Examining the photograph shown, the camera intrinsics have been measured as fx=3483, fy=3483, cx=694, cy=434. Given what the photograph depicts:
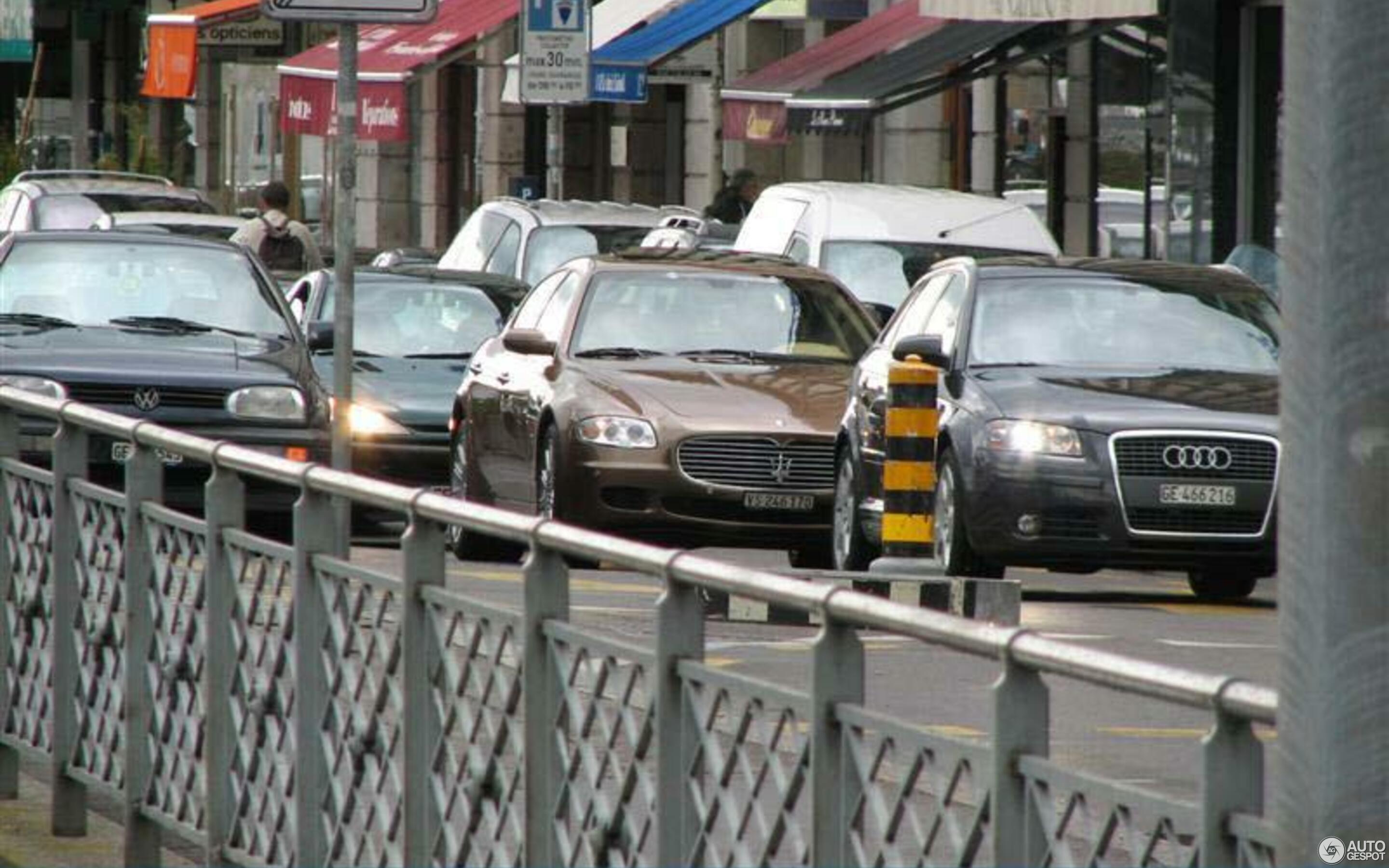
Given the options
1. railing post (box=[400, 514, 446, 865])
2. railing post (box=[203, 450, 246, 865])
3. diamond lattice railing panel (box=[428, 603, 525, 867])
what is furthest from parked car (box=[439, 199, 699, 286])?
diamond lattice railing panel (box=[428, 603, 525, 867])

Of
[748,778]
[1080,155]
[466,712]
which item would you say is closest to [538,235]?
[1080,155]

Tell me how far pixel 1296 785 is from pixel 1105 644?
944 cm

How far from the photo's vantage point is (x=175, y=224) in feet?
87.1

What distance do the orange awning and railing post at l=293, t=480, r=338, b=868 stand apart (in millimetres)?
41304

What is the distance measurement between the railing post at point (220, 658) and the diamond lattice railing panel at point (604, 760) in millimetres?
1753

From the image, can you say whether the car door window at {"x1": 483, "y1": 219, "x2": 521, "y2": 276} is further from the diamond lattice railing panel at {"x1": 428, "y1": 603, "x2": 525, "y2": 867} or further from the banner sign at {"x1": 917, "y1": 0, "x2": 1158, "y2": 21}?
the diamond lattice railing panel at {"x1": 428, "y1": 603, "x2": 525, "y2": 867}

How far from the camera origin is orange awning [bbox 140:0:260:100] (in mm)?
47594

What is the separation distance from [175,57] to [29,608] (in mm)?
40510

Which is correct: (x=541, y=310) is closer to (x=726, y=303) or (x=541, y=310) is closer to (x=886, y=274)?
(x=726, y=303)

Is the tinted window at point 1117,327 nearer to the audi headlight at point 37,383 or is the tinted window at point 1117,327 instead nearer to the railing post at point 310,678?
the audi headlight at point 37,383

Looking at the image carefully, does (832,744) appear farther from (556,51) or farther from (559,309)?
(556,51)

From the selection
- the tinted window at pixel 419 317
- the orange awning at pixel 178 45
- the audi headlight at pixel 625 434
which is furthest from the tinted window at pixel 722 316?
the orange awning at pixel 178 45

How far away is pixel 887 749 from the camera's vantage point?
4555mm

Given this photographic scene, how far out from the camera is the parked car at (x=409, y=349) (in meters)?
19.7
